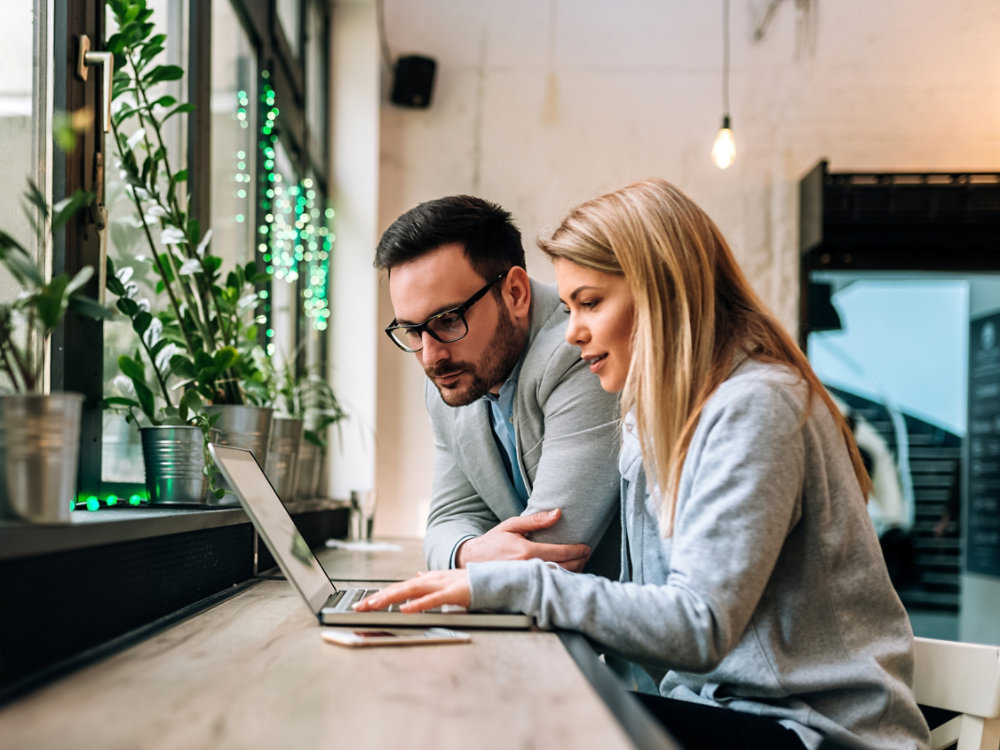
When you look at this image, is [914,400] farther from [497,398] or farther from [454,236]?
[454,236]

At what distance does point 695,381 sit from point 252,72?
2257 mm

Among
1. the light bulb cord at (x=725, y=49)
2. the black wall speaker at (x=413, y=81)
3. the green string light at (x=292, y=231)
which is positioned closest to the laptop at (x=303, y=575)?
the green string light at (x=292, y=231)

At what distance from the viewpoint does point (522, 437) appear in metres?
1.76

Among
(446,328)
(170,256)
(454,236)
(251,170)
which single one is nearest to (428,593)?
(446,328)

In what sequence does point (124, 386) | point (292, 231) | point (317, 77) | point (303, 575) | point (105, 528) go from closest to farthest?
point (105, 528)
point (303, 575)
point (124, 386)
point (292, 231)
point (317, 77)

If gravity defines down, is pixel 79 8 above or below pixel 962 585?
above

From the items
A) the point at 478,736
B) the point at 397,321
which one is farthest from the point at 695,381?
the point at 397,321

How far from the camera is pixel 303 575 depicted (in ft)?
4.08

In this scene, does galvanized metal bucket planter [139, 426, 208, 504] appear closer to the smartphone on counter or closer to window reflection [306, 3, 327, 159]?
the smartphone on counter

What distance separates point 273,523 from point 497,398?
26.8 inches

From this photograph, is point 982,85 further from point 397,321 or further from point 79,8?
point 79,8

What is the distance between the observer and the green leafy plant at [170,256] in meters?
1.52

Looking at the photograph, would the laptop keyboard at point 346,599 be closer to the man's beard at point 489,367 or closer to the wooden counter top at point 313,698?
the wooden counter top at point 313,698

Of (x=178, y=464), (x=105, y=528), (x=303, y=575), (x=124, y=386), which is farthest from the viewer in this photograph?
(x=124, y=386)
